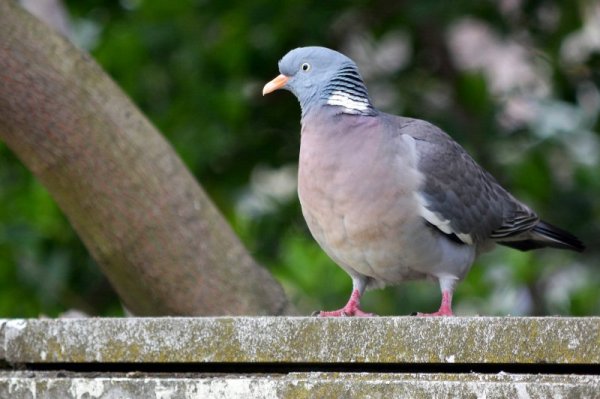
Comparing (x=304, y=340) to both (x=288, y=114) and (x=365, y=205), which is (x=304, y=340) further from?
(x=288, y=114)

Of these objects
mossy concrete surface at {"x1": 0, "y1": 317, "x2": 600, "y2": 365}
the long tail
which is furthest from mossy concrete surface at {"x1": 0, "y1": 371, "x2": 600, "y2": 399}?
the long tail

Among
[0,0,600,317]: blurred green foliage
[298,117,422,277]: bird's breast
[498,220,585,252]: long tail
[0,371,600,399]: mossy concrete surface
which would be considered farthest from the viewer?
[0,0,600,317]: blurred green foliage

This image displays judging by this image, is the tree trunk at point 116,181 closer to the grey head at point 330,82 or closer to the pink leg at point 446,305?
the grey head at point 330,82

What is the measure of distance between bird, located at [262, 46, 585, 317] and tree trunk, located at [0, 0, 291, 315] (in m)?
0.47

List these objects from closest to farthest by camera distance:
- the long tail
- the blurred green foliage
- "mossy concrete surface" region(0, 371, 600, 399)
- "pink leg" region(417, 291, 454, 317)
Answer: "mossy concrete surface" region(0, 371, 600, 399)
"pink leg" region(417, 291, 454, 317)
the long tail
the blurred green foliage

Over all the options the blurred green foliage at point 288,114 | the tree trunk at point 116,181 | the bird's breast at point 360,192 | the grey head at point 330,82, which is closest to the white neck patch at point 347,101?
the grey head at point 330,82

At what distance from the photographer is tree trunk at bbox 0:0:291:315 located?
400 centimetres

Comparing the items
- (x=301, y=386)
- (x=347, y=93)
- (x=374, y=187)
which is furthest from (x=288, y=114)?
A: (x=301, y=386)

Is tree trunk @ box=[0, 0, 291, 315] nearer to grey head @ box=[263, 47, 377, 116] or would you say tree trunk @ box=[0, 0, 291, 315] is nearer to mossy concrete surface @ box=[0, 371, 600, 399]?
grey head @ box=[263, 47, 377, 116]

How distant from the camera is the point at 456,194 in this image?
4203 millimetres

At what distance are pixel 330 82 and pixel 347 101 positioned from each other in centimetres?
10

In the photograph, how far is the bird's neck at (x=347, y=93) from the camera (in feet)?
13.3

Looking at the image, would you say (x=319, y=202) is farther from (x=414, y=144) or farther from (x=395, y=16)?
(x=395, y=16)

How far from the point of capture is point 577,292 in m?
6.44
